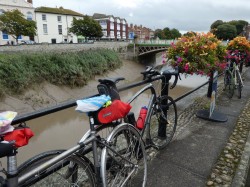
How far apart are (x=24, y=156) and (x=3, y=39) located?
3239 centimetres

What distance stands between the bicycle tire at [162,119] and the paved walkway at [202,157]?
0.13 metres

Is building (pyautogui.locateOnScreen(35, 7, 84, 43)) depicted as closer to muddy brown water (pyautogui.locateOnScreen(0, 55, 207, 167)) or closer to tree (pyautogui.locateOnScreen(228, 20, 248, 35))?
muddy brown water (pyautogui.locateOnScreen(0, 55, 207, 167))

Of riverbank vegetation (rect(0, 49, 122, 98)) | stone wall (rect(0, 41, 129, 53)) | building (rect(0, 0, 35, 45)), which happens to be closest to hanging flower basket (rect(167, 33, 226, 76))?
riverbank vegetation (rect(0, 49, 122, 98))

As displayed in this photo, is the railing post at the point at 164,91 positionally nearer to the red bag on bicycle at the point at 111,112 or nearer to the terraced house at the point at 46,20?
the red bag on bicycle at the point at 111,112

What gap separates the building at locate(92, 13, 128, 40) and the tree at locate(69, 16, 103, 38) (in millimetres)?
18283

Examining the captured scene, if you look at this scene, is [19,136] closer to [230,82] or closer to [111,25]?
[230,82]

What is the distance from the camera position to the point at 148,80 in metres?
2.66

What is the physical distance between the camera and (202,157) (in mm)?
2828

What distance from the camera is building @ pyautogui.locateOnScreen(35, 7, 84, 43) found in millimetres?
40303

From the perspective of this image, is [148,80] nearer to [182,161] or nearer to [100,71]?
[182,161]

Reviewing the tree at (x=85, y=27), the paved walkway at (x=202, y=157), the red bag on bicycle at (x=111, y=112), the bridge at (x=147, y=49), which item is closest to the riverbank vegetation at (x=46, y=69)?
the bridge at (x=147, y=49)

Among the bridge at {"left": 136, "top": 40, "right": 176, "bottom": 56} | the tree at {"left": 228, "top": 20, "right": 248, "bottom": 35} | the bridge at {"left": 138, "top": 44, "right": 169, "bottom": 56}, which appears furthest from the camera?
the tree at {"left": 228, "top": 20, "right": 248, "bottom": 35}

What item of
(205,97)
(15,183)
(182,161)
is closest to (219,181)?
(182,161)

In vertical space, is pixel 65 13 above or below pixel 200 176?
above
